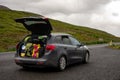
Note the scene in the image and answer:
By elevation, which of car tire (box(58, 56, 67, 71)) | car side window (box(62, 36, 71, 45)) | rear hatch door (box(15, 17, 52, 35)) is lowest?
car tire (box(58, 56, 67, 71))

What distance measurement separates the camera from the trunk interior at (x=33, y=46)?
1324 cm

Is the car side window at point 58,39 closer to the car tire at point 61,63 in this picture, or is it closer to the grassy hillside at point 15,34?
the car tire at point 61,63

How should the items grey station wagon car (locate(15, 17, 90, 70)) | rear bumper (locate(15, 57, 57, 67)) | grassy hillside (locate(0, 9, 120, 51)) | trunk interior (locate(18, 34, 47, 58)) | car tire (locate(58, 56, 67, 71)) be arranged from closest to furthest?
rear bumper (locate(15, 57, 57, 67))
grey station wagon car (locate(15, 17, 90, 70))
trunk interior (locate(18, 34, 47, 58))
car tire (locate(58, 56, 67, 71))
grassy hillside (locate(0, 9, 120, 51))

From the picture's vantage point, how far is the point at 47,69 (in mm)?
14234

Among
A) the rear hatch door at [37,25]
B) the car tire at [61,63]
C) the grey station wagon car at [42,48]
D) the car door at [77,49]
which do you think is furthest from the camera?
the car door at [77,49]

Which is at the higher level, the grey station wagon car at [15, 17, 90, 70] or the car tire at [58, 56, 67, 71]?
the grey station wagon car at [15, 17, 90, 70]

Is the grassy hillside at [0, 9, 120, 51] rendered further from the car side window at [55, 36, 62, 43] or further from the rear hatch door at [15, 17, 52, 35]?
the car side window at [55, 36, 62, 43]

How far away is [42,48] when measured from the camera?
13.3 m

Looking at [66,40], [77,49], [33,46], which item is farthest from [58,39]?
[77,49]

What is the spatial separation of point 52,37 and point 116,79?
11.6 feet

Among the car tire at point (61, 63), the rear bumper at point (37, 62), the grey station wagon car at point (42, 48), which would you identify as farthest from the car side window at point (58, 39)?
the rear bumper at point (37, 62)

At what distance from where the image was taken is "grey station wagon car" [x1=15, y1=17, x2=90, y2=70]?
43.1 feet

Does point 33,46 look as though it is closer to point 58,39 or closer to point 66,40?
point 58,39

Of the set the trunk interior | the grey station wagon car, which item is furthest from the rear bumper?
the trunk interior
